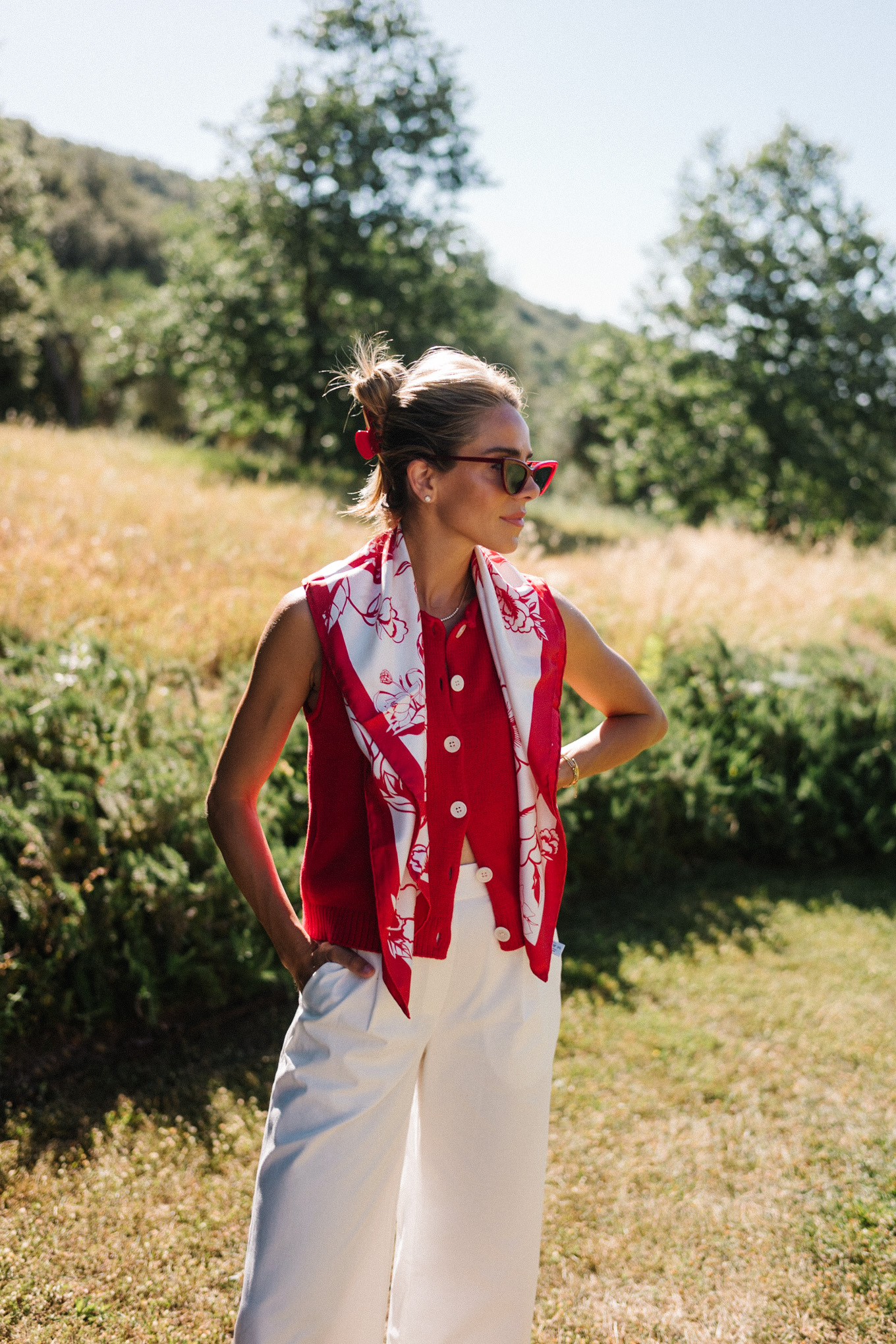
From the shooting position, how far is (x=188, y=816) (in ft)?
12.8

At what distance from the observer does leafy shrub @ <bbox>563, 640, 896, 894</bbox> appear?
5480mm

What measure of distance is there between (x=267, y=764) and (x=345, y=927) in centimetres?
33

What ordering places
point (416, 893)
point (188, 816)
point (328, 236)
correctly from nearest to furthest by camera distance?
point (416, 893) → point (188, 816) → point (328, 236)

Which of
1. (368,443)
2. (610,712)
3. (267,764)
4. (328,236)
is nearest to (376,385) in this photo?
(368,443)

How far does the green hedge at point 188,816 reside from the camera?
351 cm

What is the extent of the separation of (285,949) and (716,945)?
12.3ft

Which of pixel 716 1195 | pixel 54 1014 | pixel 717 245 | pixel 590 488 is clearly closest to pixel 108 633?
pixel 54 1014

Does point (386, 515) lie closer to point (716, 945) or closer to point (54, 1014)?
point (54, 1014)

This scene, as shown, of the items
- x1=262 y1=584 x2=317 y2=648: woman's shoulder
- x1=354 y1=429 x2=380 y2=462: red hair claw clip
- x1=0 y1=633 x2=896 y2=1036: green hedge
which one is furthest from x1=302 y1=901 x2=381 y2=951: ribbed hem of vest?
x1=0 y1=633 x2=896 y2=1036: green hedge

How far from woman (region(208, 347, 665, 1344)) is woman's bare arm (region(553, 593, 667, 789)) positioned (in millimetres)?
222

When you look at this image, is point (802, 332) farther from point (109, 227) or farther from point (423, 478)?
point (109, 227)

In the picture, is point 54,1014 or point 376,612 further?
point 54,1014

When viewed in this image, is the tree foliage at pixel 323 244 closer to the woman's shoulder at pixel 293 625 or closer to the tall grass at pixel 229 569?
the tall grass at pixel 229 569

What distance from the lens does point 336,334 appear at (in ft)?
57.8
